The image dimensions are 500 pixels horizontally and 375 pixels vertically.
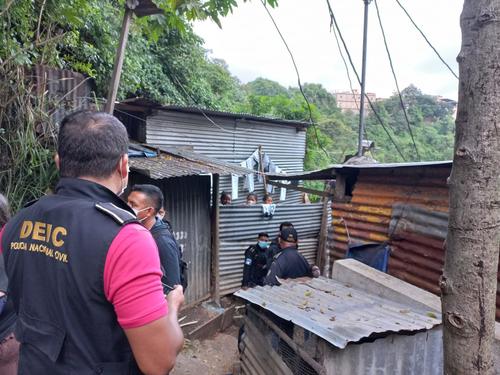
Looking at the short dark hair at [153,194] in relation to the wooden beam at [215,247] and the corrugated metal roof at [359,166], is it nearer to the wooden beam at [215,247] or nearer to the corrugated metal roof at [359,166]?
the corrugated metal roof at [359,166]

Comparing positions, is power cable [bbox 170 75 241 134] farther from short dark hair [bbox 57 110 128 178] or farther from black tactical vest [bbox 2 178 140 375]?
black tactical vest [bbox 2 178 140 375]

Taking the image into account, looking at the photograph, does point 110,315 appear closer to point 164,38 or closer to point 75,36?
point 75,36

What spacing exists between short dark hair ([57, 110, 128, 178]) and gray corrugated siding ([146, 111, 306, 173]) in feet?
23.2

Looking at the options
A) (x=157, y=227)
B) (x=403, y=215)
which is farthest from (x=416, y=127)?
(x=157, y=227)

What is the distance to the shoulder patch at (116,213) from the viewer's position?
1362 mm

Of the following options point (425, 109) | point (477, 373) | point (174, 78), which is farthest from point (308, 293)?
point (425, 109)

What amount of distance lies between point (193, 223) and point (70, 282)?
20.5ft

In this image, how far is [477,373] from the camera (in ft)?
4.09

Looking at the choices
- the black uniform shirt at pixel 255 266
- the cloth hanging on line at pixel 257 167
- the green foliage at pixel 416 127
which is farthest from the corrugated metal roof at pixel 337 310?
the green foliage at pixel 416 127

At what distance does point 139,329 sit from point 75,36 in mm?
7240

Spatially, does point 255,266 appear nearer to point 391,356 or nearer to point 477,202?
point 391,356

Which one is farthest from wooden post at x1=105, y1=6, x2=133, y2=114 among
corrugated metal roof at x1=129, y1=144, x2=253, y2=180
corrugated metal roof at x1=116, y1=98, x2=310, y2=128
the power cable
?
the power cable

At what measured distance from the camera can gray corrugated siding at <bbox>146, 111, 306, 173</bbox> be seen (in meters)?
8.82

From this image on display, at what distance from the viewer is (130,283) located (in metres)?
1.30
